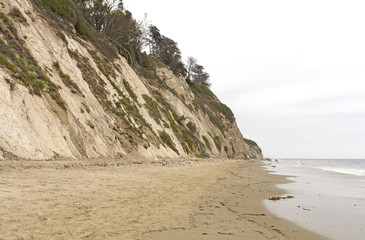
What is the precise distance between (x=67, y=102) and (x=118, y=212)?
38.3 feet

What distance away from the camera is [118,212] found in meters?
5.64

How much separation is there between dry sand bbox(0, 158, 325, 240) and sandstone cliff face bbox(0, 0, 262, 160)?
128 inches

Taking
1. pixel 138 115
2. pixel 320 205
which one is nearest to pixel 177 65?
pixel 138 115

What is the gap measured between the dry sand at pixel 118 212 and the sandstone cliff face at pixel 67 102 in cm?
324

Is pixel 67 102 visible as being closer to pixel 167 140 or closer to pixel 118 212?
pixel 118 212

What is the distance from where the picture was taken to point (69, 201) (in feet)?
20.0

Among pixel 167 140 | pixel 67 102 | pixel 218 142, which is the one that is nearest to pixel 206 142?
pixel 218 142

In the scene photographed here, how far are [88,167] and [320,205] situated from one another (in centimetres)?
930

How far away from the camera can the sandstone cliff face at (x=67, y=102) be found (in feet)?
37.0

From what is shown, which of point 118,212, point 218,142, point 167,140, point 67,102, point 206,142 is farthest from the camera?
point 218,142

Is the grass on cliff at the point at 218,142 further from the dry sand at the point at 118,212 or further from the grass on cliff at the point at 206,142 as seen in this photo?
the dry sand at the point at 118,212

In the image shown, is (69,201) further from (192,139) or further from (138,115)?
(192,139)

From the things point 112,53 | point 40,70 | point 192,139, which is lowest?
point 192,139

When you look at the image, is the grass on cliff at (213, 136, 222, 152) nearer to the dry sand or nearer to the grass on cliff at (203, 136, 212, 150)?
the grass on cliff at (203, 136, 212, 150)
